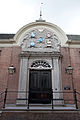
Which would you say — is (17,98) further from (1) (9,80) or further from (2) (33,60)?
(2) (33,60)

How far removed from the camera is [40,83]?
8766 millimetres

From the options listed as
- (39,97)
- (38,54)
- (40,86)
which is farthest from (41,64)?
(39,97)

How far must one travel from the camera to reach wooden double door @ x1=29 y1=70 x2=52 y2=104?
27.5ft

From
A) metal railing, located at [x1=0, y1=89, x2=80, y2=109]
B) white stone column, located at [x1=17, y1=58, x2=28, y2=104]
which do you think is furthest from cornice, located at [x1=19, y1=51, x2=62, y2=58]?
metal railing, located at [x1=0, y1=89, x2=80, y2=109]

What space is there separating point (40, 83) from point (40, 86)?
0.22m

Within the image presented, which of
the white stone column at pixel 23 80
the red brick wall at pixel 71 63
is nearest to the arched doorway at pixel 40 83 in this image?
the white stone column at pixel 23 80

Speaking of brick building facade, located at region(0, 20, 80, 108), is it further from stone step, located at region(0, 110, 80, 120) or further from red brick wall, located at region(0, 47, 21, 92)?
stone step, located at region(0, 110, 80, 120)

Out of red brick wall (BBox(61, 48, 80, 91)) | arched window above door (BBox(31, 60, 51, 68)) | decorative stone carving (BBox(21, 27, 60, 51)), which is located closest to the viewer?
red brick wall (BBox(61, 48, 80, 91))

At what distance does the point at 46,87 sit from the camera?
8656 millimetres

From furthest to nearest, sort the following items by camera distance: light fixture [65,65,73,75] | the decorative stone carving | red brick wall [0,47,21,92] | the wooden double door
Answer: the decorative stone carving, light fixture [65,65,73,75], red brick wall [0,47,21,92], the wooden double door

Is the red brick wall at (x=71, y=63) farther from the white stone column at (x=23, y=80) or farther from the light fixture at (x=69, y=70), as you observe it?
the white stone column at (x=23, y=80)

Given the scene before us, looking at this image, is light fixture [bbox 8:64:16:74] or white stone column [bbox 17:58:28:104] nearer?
white stone column [bbox 17:58:28:104]

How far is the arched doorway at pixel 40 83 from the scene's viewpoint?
27.7ft

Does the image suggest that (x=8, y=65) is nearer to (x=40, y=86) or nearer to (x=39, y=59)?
(x=39, y=59)
